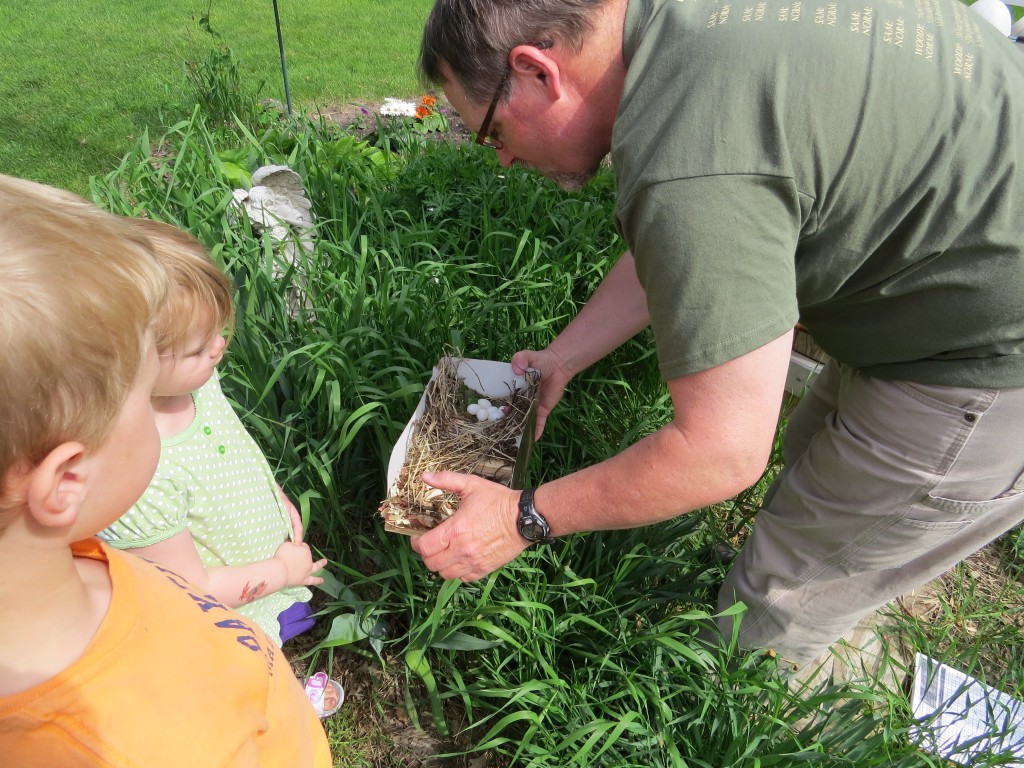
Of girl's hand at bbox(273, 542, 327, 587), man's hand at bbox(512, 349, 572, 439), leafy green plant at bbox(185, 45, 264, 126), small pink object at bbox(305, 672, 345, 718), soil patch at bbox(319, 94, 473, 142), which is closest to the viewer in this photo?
girl's hand at bbox(273, 542, 327, 587)

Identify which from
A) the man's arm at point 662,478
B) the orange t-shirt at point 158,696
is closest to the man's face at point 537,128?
the man's arm at point 662,478

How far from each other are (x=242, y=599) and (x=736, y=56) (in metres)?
1.36

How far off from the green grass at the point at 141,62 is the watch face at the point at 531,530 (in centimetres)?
352

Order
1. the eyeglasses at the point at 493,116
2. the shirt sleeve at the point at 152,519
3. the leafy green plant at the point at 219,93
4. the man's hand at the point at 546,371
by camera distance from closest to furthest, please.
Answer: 1. the shirt sleeve at the point at 152,519
2. the eyeglasses at the point at 493,116
3. the man's hand at the point at 546,371
4. the leafy green plant at the point at 219,93

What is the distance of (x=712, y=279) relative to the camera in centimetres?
104

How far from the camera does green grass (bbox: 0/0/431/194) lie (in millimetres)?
4301

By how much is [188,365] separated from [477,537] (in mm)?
654

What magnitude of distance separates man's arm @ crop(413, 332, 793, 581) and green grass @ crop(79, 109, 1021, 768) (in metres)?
0.33

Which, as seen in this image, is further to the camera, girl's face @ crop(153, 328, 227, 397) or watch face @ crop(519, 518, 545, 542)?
watch face @ crop(519, 518, 545, 542)

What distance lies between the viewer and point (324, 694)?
1.84 m

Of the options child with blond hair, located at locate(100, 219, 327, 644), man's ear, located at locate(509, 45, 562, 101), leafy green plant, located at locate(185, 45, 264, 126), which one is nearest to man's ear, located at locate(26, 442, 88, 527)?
child with blond hair, located at locate(100, 219, 327, 644)

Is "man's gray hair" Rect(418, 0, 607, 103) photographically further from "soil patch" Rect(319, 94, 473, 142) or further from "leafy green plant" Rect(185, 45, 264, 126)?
"leafy green plant" Rect(185, 45, 264, 126)

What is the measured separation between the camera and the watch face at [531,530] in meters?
1.38

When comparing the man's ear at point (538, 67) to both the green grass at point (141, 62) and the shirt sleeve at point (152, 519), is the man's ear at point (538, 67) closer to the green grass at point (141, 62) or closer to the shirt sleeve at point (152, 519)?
the shirt sleeve at point (152, 519)
